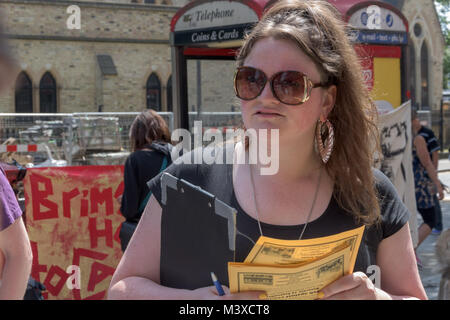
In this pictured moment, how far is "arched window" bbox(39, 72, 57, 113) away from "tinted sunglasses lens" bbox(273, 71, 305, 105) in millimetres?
27777

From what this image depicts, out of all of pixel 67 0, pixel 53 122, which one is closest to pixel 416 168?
pixel 53 122

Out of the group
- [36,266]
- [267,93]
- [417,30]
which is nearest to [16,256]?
[267,93]

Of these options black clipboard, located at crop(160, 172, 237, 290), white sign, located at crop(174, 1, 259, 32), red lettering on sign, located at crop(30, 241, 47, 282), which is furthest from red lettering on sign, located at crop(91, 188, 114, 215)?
black clipboard, located at crop(160, 172, 237, 290)

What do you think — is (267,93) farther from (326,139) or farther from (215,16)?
(215,16)

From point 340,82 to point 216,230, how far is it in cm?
64

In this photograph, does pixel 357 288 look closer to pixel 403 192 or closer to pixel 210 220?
pixel 210 220

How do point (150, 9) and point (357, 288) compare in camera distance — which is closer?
point (357, 288)

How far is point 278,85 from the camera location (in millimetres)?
1641

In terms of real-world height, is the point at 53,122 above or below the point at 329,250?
above

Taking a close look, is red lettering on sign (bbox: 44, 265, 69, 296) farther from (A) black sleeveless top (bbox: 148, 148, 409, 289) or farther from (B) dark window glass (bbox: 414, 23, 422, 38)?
(B) dark window glass (bbox: 414, 23, 422, 38)

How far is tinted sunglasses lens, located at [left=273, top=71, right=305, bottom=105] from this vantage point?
1.63 metres

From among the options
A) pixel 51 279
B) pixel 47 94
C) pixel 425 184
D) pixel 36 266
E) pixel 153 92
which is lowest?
pixel 51 279
